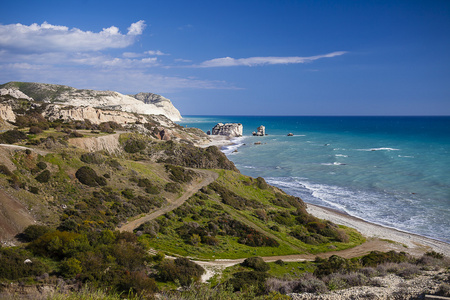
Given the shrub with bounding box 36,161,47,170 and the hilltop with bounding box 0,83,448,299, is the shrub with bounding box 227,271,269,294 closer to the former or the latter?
the hilltop with bounding box 0,83,448,299

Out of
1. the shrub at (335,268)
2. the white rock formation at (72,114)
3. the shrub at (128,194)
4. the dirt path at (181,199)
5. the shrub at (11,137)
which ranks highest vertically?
the white rock formation at (72,114)

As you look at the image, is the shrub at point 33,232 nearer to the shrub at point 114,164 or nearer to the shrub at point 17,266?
the shrub at point 17,266

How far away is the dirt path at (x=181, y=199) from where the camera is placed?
2759cm

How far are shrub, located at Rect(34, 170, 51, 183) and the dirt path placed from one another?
29.9 ft

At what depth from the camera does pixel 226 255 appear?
24.5 meters

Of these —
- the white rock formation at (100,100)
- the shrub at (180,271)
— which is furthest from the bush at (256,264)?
the white rock formation at (100,100)

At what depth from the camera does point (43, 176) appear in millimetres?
27781

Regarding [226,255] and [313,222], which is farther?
[313,222]

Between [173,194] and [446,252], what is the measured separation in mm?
30720

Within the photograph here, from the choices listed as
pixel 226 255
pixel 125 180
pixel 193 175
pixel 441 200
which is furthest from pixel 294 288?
pixel 441 200

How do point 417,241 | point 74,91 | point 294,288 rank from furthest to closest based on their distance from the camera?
point 74,91
point 417,241
point 294,288

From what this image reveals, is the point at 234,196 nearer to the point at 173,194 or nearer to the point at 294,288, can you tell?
the point at 173,194

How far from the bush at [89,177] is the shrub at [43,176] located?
309cm

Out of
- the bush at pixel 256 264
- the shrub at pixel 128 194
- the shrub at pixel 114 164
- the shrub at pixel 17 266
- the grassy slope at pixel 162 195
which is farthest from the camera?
the shrub at pixel 114 164
